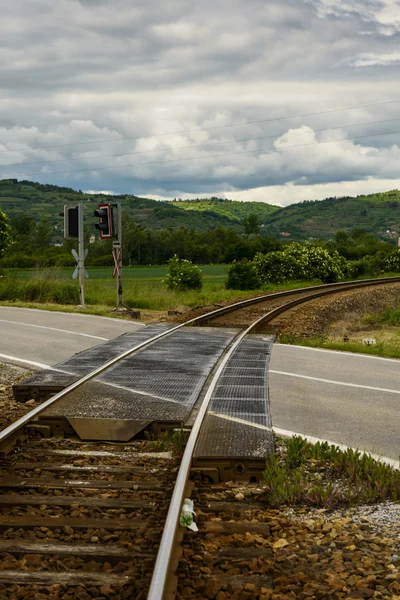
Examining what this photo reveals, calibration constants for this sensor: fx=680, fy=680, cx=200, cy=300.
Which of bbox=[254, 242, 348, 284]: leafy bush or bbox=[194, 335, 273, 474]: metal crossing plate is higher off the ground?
bbox=[254, 242, 348, 284]: leafy bush

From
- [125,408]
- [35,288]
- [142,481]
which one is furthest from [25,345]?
[35,288]

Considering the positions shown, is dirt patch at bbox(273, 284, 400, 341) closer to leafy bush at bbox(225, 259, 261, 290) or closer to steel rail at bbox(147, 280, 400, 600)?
leafy bush at bbox(225, 259, 261, 290)

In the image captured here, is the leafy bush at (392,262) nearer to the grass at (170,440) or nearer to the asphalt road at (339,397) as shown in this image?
the asphalt road at (339,397)

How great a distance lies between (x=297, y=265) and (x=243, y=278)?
5.37 meters

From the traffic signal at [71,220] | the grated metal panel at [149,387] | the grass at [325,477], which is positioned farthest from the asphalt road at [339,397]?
the traffic signal at [71,220]

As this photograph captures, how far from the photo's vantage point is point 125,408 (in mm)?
7500

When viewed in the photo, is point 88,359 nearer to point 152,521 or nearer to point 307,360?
point 307,360

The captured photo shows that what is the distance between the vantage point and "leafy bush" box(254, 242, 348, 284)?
38.7m

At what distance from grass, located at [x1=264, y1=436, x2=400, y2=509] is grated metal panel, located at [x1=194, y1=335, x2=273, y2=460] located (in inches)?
→ 9.8

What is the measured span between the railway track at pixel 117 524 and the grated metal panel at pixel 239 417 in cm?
10

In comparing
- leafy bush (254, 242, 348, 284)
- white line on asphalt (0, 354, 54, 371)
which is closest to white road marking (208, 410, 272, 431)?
white line on asphalt (0, 354, 54, 371)

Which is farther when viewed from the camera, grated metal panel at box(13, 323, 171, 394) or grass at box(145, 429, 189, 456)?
grated metal panel at box(13, 323, 171, 394)

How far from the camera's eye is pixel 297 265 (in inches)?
1553

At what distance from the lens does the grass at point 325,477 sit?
512 centimetres
